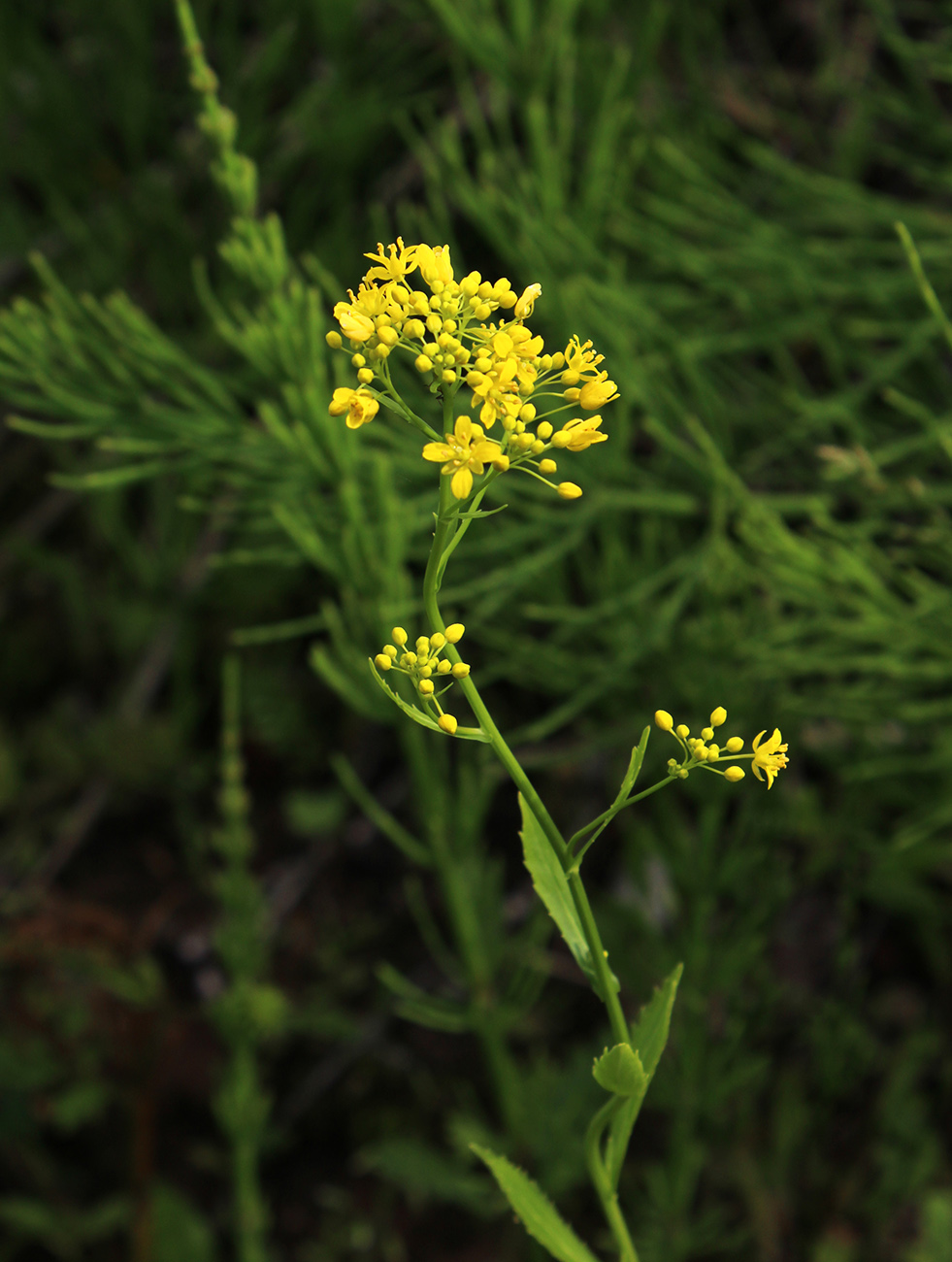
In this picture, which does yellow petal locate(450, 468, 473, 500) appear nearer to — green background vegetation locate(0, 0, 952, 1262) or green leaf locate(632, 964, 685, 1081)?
green leaf locate(632, 964, 685, 1081)

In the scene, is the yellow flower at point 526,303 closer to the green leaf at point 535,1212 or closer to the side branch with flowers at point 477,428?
the side branch with flowers at point 477,428

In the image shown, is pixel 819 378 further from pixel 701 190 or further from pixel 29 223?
pixel 29 223

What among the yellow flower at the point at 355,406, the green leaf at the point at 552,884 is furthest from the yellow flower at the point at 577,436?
the green leaf at the point at 552,884

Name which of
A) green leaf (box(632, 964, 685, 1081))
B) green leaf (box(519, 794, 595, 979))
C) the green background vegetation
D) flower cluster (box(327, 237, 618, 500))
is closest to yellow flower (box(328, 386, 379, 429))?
flower cluster (box(327, 237, 618, 500))

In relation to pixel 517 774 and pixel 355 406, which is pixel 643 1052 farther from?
pixel 355 406

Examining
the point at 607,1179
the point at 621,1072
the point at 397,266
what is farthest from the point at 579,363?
the point at 607,1179
